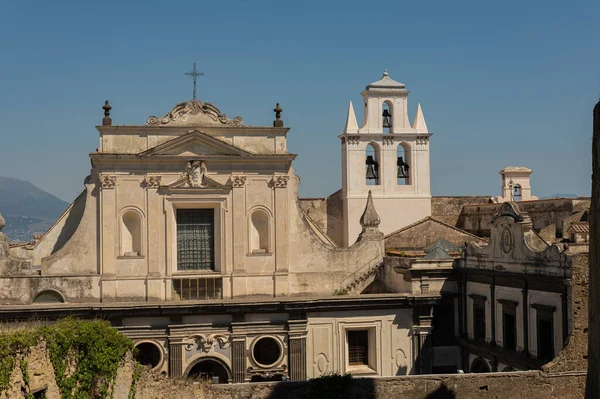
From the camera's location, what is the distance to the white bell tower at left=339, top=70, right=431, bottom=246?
42309mm

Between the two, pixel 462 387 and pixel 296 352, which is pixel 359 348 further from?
pixel 462 387

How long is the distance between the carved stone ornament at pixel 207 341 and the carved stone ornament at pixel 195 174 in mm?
5784

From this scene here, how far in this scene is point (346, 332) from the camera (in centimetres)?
3309

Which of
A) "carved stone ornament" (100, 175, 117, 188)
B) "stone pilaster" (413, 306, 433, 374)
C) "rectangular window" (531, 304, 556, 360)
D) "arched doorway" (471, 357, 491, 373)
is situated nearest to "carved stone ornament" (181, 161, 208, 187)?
"carved stone ornament" (100, 175, 117, 188)

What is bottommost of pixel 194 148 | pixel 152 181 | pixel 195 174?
pixel 152 181

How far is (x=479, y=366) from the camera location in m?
31.7

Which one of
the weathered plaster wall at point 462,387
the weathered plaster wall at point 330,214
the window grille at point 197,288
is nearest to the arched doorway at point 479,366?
the weathered plaster wall at point 462,387

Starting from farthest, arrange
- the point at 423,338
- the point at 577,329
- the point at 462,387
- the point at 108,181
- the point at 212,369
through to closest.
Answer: the point at 423,338, the point at 108,181, the point at 212,369, the point at 462,387, the point at 577,329

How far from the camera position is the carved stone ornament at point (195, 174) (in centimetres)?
3338

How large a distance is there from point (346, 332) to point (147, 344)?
24.3ft

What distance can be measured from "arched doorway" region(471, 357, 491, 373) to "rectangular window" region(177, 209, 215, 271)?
414 inches

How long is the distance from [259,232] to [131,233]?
16.3 ft

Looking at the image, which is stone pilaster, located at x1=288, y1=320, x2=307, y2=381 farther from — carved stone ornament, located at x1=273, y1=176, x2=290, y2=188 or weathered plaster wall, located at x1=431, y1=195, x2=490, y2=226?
weathered plaster wall, located at x1=431, y1=195, x2=490, y2=226

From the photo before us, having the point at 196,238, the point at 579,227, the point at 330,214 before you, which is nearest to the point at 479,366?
the point at 579,227
